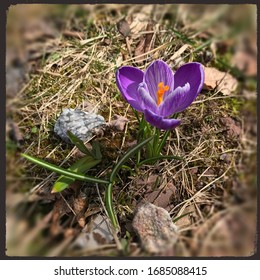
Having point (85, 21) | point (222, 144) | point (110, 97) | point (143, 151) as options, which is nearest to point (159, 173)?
point (143, 151)

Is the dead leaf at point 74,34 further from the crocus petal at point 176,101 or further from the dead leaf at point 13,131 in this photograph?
the crocus petal at point 176,101

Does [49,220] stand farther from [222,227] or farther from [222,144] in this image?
[222,144]

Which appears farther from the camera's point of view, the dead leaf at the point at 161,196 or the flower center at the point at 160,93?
the dead leaf at the point at 161,196

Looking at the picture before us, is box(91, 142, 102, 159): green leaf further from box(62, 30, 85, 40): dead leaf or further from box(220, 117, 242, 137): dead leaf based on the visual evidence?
box(62, 30, 85, 40): dead leaf

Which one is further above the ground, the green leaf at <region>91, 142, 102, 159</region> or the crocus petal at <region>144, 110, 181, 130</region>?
the crocus petal at <region>144, 110, 181, 130</region>

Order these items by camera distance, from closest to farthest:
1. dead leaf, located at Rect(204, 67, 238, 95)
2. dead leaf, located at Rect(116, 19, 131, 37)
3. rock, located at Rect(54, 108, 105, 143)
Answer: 1. rock, located at Rect(54, 108, 105, 143)
2. dead leaf, located at Rect(204, 67, 238, 95)
3. dead leaf, located at Rect(116, 19, 131, 37)

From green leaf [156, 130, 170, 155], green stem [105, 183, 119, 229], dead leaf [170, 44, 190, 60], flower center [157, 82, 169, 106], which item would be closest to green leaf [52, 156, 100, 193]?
green stem [105, 183, 119, 229]

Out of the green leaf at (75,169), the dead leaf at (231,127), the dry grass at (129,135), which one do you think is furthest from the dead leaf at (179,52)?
the green leaf at (75,169)
